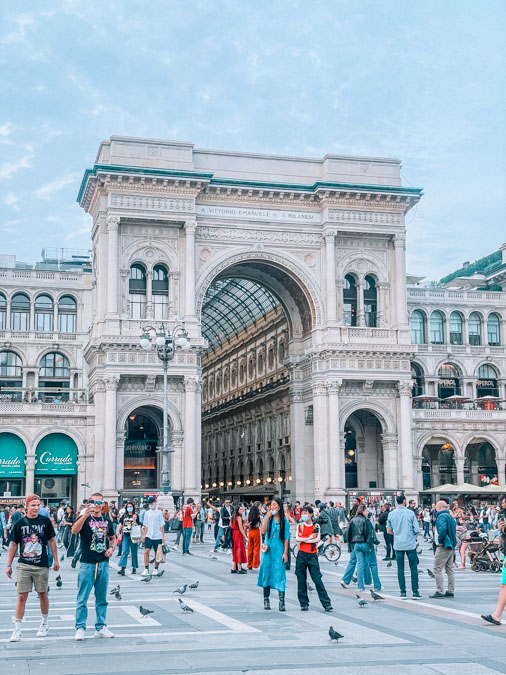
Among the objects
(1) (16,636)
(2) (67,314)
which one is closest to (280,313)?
(2) (67,314)

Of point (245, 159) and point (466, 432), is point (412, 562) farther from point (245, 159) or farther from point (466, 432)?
point (466, 432)

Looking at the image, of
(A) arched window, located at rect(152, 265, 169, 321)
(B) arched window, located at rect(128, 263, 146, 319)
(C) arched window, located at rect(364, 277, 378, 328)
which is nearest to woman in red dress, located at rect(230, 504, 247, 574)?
(B) arched window, located at rect(128, 263, 146, 319)

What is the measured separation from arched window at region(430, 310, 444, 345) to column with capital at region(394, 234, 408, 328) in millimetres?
12963

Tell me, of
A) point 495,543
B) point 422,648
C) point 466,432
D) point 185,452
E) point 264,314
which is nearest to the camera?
point 422,648

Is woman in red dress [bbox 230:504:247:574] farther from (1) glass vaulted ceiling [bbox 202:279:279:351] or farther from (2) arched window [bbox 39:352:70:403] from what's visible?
(2) arched window [bbox 39:352:70:403]

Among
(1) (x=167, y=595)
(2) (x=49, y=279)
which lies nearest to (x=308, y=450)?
(2) (x=49, y=279)

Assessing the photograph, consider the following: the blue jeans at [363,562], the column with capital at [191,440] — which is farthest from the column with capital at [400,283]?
the blue jeans at [363,562]

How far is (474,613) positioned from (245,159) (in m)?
48.4

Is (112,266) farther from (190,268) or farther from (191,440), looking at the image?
(191,440)

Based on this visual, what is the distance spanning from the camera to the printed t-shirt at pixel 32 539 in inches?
523

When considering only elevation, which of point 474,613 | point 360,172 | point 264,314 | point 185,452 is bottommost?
→ point 474,613

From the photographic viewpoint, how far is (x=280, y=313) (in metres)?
70.7

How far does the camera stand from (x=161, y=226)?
192 ft

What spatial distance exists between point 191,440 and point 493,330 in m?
31.5
